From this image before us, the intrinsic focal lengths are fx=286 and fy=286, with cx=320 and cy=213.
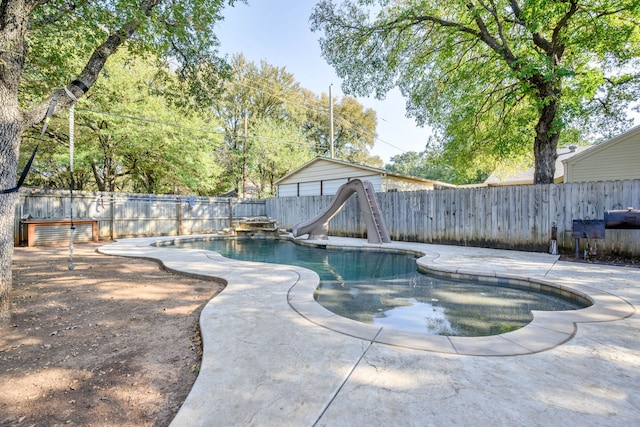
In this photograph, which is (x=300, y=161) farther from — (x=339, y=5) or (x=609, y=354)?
(x=609, y=354)

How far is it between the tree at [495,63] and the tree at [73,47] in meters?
5.72

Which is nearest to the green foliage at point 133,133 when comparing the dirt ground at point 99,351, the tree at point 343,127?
the dirt ground at point 99,351

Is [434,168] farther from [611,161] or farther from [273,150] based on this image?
[611,161]

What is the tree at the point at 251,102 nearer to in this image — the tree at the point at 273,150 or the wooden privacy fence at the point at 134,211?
the tree at the point at 273,150

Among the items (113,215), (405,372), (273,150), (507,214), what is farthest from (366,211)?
(273,150)

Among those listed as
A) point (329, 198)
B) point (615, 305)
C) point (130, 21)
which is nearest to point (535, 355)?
point (615, 305)

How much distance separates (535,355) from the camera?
6.93 feet

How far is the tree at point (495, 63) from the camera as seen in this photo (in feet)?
22.4

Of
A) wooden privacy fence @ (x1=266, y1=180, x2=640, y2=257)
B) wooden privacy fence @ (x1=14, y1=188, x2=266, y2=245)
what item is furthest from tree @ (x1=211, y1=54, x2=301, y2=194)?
wooden privacy fence @ (x1=266, y1=180, x2=640, y2=257)

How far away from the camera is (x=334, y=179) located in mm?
13898

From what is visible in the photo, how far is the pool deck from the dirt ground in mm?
267

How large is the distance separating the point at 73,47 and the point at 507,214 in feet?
33.2

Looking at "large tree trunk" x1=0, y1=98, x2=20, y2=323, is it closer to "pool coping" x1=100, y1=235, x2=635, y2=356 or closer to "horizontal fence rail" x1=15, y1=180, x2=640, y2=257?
"pool coping" x1=100, y1=235, x2=635, y2=356

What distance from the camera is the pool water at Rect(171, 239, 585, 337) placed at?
3.21 m
